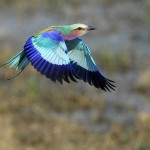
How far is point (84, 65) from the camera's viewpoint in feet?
9.85

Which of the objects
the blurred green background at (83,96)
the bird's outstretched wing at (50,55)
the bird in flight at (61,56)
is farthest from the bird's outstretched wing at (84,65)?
the blurred green background at (83,96)

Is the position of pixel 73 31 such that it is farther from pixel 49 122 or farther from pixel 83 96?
pixel 83 96

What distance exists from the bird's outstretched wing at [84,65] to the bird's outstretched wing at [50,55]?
12 centimetres

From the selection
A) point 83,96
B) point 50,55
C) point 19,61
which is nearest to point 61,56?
point 50,55

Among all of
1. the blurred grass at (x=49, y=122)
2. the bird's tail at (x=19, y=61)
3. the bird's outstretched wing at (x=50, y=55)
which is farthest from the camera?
the blurred grass at (x=49, y=122)

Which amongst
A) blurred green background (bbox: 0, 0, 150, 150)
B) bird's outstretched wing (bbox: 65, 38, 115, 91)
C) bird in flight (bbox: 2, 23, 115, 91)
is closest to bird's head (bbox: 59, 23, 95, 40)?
bird in flight (bbox: 2, 23, 115, 91)

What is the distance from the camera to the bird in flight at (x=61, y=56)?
2693mm

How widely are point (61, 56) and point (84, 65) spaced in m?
0.28

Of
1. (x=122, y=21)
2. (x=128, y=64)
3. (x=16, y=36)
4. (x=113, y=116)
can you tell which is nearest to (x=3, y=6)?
(x=16, y=36)

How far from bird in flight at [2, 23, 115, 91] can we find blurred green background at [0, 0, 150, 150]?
4.32 metres

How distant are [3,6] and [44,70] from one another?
25.5 ft

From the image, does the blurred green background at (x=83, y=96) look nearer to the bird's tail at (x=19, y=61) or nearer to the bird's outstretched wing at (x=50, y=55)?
the bird's tail at (x=19, y=61)

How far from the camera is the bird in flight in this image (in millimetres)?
2693

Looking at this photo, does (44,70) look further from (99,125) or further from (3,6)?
(3,6)
